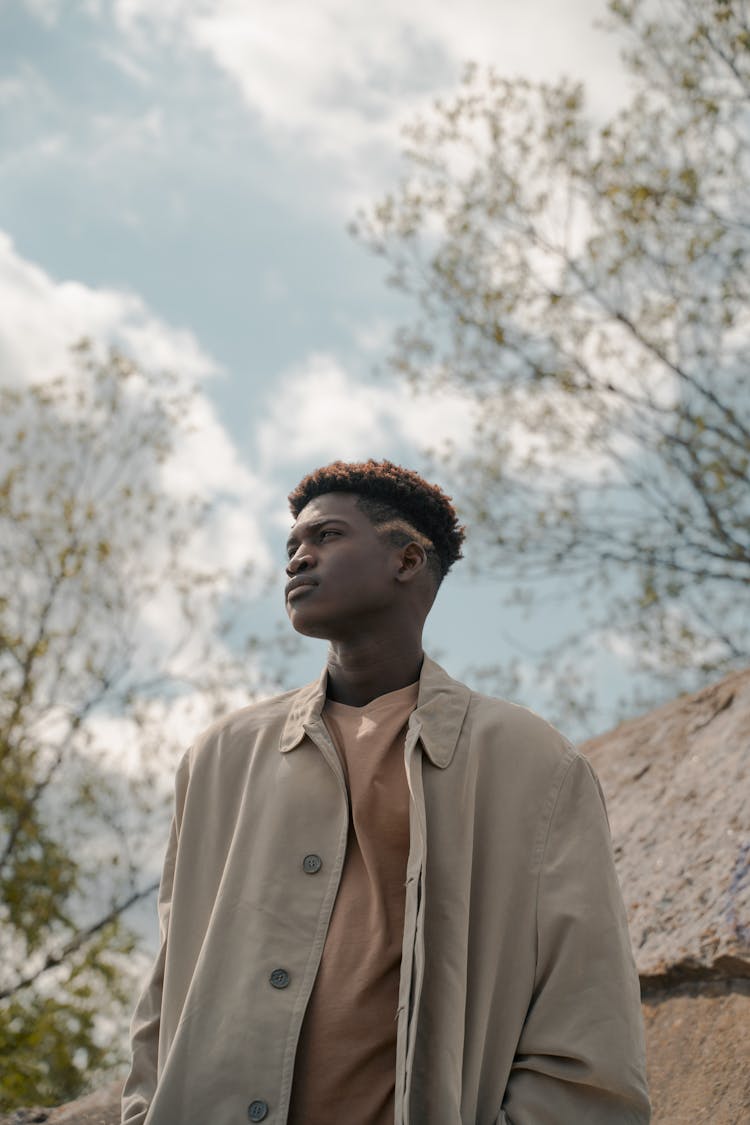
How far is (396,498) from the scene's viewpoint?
3506mm

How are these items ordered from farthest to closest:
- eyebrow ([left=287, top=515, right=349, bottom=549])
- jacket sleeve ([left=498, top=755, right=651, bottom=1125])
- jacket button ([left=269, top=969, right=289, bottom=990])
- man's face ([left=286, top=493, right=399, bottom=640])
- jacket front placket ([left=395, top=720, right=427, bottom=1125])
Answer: eyebrow ([left=287, top=515, right=349, bottom=549]) < man's face ([left=286, top=493, right=399, bottom=640]) < jacket button ([left=269, top=969, right=289, bottom=990]) < jacket sleeve ([left=498, top=755, right=651, bottom=1125]) < jacket front placket ([left=395, top=720, right=427, bottom=1125])

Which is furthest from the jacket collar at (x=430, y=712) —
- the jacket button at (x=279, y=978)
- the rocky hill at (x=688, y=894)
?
the rocky hill at (x=688, y=894)

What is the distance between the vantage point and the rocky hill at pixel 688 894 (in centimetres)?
398

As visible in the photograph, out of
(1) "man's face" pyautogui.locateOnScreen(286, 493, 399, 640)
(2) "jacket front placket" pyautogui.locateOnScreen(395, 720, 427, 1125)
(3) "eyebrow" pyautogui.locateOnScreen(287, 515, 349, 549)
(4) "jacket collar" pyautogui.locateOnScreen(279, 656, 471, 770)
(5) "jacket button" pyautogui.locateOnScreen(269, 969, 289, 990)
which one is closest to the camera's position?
(2) "jacket front placket" pyautogui.locateOnScreen(395, 720, 427, 1125)

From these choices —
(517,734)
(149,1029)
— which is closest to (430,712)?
(517,734)

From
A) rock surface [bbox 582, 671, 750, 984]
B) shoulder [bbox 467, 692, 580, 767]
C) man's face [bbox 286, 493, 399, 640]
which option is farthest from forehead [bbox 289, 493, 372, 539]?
rock surface [bbox 582, 671, 750, 984]

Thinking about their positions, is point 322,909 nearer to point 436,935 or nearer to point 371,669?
point 436,935

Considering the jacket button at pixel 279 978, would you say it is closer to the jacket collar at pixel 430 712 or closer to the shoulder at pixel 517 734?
the jacket collar at pixel 430 712

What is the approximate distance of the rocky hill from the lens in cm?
398

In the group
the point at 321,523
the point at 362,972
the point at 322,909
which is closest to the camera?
the point at 362,972

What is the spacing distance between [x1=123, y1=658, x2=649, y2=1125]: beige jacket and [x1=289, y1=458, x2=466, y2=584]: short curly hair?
50 centimetres

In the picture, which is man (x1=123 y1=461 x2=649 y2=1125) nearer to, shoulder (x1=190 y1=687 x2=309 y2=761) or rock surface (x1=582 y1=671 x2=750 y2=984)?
shoulder (x1=190 y1=687 x2=309 y2=761)

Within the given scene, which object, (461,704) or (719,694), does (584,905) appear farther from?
(719,694)

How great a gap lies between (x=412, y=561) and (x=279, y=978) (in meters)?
1.18
